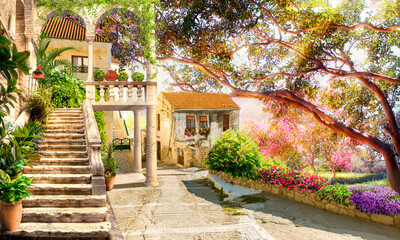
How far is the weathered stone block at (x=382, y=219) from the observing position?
29.1 ft

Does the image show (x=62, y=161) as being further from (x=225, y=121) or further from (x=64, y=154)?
(x=225, y=121)

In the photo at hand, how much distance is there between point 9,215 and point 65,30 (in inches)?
670

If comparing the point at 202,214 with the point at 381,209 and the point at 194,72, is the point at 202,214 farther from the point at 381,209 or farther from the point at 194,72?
the point at 194,72

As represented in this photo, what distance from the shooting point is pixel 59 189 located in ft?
23.5

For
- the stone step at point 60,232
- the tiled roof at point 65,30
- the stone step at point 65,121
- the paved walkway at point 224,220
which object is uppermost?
the tiled roof at point 65,30

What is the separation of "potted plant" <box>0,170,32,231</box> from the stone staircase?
0.78 ft

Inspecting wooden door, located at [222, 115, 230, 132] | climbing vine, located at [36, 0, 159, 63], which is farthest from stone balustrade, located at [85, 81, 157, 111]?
wooden door, located at [222, 115, 230, 132]

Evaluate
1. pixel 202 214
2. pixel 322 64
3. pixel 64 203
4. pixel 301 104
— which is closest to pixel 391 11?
pixel 322 64

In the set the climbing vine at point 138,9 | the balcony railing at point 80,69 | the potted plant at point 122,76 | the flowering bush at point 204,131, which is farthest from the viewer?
the flowering bush at point 204,131

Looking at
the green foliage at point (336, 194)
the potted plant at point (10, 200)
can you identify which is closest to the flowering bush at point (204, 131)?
the green foliage at point (336, 194)

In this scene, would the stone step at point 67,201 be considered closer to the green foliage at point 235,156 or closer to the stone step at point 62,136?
the stone step at point 62,136

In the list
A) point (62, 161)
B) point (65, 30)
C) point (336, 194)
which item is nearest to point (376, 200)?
point (336, 194)

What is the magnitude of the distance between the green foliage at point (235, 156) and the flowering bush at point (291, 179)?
0.70 m

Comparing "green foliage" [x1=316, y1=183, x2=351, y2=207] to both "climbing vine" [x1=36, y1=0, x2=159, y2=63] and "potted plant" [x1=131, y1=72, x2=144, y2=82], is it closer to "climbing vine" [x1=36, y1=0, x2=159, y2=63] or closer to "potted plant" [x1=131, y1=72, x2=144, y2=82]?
"climbing vine" [x1=36, y1=0, x2=159, y2=63]
